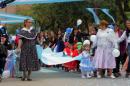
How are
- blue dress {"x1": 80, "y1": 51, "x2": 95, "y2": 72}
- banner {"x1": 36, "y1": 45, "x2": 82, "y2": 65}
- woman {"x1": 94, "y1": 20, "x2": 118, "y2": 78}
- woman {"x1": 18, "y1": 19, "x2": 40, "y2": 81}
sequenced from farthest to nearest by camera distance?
banner {"x1": 36, "y1": 45, "x2": 82, "y2": 65} < blue dress {"x1": 80, "y1": 51, "x2": 95, "y2": 72} < woman {"x1": 94, "y1": 20, "x2": 118, "y2": 78} < woman {"x1": 18, "y1": 19, "x2": 40, "y2": 81}

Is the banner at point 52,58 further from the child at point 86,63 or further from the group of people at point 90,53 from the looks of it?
the group of people at point 90,53

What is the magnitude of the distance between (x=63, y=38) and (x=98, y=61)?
534 cm

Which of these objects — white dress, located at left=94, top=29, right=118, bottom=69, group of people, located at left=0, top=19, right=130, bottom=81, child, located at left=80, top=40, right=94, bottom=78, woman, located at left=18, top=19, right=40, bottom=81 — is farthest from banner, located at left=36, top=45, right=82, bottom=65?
woman, located at left=18, top=19, right=40, bottom=81

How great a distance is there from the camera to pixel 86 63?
1580cm

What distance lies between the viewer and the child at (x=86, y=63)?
1566cm

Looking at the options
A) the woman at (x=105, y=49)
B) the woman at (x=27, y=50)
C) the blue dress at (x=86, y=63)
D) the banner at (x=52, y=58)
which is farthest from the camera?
the banner at (x=52, y=58)

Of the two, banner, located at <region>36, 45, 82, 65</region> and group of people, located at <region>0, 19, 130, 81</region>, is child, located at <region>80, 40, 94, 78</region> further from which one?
banner, located at <region>36, 45, 82, 65</region>

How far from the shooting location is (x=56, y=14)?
45.2 m

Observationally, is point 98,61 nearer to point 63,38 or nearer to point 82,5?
point 63,38

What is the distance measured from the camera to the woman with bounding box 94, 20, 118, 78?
610 inches

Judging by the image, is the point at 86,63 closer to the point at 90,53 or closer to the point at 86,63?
the point at 86,63

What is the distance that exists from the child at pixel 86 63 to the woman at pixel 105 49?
24 centimetres

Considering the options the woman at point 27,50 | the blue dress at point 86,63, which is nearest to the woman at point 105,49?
the blue dress at point 86,63

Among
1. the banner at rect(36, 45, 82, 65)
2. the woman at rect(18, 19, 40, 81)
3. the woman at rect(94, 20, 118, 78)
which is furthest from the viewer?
the banner at rect(36, 45, 82, 65)
